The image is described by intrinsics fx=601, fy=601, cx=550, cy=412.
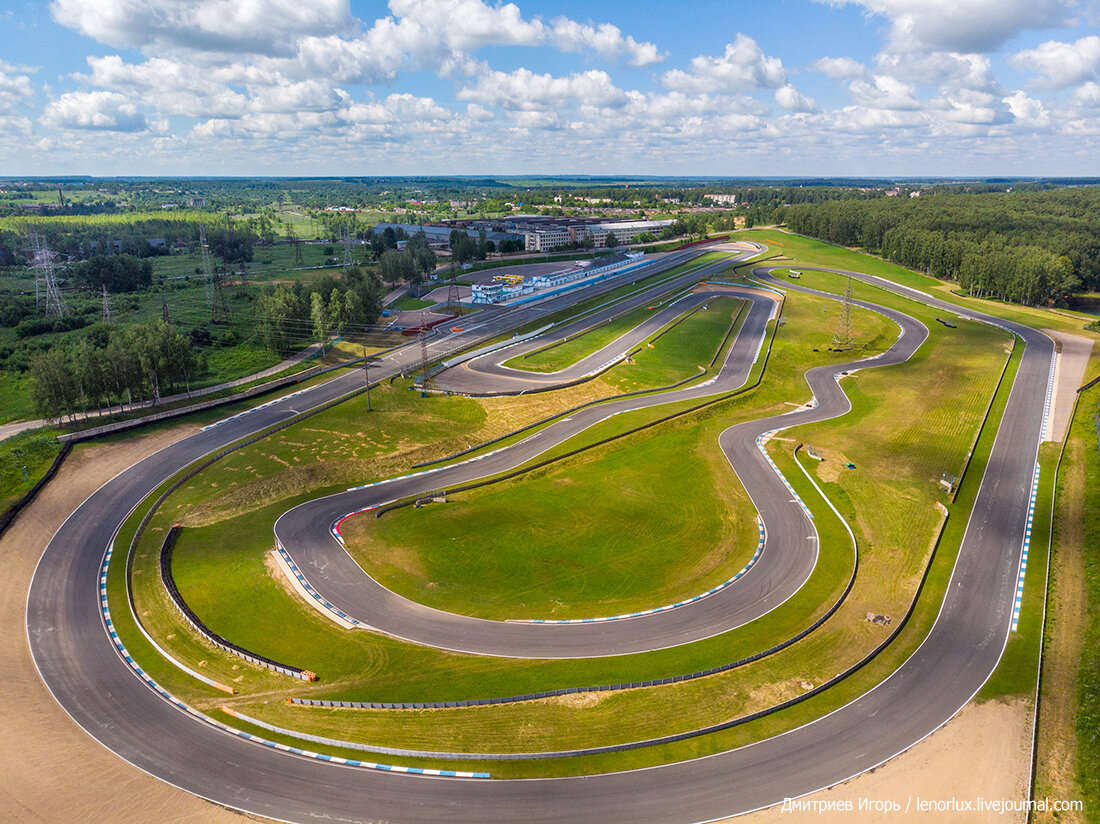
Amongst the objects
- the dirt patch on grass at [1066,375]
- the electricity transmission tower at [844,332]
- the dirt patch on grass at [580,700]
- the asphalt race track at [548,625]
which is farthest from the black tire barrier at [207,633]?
A: the electricity transmission tower at [844,332]

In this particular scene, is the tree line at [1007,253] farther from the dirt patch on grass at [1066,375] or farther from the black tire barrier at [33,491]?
the black tire barrier at [33,491]

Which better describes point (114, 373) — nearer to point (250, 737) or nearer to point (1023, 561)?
point (250, 737)

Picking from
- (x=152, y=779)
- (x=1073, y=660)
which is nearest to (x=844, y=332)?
(x=1073, y=660)

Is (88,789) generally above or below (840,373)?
below

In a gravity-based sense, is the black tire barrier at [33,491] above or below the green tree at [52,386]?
below

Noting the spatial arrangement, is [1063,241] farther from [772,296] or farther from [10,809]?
[10,809]

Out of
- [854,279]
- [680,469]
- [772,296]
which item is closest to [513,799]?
[680,469]

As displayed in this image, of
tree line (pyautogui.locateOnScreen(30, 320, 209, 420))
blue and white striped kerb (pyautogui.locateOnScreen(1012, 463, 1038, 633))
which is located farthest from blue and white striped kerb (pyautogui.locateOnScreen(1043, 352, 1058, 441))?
tree line (pyautogui.locateOnScreen(30, 320, 209, 420))
